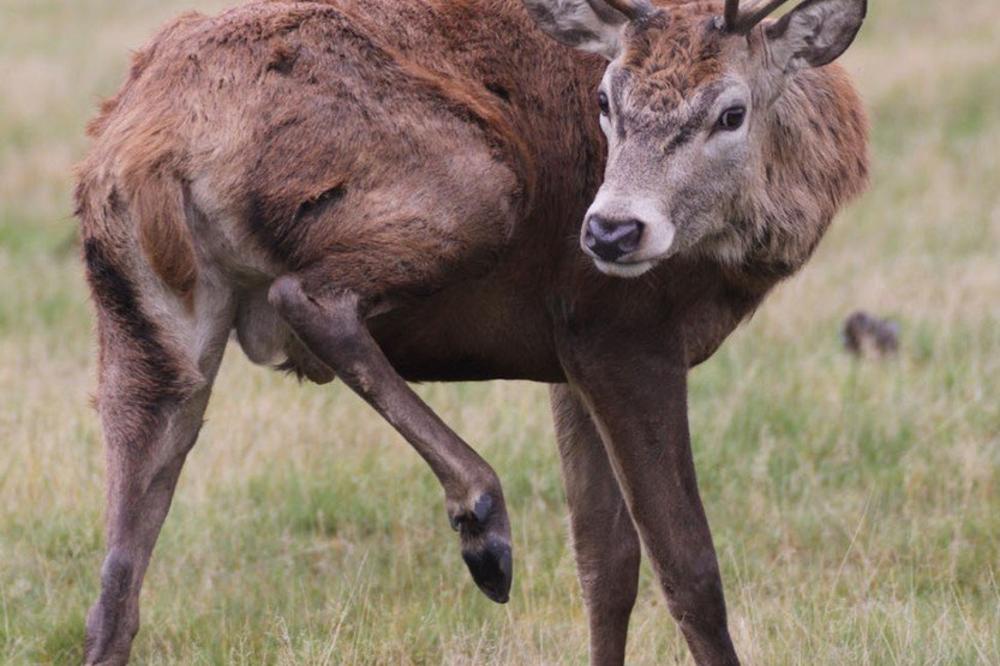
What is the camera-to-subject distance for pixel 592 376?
17.7ft

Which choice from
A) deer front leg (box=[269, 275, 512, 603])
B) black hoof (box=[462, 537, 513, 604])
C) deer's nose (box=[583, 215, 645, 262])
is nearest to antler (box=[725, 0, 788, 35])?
deer's nose (box=[583, 215, 645, 262])

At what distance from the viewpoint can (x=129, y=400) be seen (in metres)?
5.07

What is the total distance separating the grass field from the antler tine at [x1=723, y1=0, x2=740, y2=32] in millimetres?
1918

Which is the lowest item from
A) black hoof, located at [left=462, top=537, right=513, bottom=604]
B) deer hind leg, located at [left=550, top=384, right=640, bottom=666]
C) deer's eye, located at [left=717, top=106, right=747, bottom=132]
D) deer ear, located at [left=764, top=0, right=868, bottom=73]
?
black hoof, located at [left=462, top=537, right=513, bottom=604]

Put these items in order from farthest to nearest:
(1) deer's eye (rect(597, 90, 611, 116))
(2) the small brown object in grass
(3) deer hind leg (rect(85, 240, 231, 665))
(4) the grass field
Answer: (2) the small brown object in grass
(4) the grass field
(1) deer's eye (rect(597, 90, 611, 116))
(3) deer hind leg (rect(85, 240, 231, 665))

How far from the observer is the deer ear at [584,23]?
5266 mm

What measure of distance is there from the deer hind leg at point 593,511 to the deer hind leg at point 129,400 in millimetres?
Result: 1399

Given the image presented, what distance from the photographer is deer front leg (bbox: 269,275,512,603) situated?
4.84 metres

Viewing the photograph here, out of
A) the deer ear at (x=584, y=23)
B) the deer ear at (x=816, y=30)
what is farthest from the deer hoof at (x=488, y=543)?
the deer ear at (x=816, y=30)

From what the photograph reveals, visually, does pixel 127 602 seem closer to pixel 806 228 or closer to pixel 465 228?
pixel 465 228

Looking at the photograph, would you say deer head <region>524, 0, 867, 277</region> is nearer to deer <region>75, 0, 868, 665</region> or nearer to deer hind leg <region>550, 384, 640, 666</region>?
deer <region>75, 0, 868, 665</region>

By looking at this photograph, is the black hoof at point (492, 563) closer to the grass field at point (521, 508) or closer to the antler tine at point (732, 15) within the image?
the grass field at point (521, 508)

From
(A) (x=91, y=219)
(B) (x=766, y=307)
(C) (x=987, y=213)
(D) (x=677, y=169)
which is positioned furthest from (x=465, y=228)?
(C) (x=987, y=213)

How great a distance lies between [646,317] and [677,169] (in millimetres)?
558
